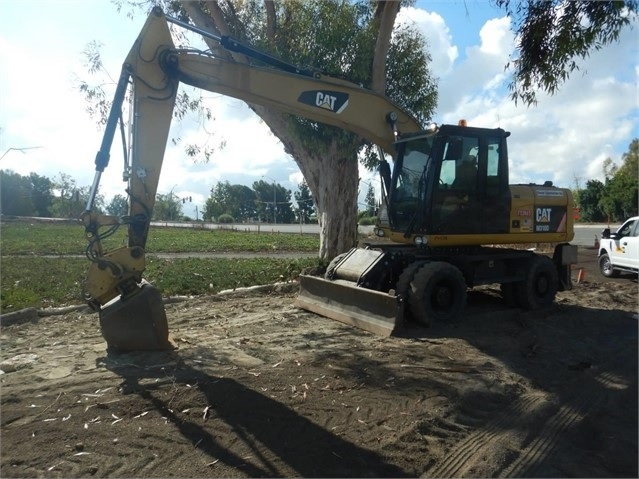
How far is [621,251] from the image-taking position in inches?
587

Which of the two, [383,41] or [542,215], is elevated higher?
[383,41]

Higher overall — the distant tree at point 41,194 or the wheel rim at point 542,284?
the distant tree at point 41,194

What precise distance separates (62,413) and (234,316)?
168 inches

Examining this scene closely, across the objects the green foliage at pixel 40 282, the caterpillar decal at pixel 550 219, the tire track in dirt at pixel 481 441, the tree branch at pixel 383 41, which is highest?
the tree branch at pixel 383 41

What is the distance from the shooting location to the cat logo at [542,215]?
32.0ft

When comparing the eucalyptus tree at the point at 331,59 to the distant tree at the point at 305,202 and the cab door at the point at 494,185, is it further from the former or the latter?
the distant tree at the point at 305,202

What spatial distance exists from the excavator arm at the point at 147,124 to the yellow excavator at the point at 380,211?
0.01 meters

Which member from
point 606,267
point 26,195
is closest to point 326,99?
point 606,267

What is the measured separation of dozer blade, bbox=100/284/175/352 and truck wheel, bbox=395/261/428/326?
3.49 meters

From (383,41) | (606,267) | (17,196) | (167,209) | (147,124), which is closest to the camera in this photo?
(147,124)

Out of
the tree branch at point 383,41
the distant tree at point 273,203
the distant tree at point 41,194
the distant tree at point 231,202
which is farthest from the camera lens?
the distant tree at point 231,202

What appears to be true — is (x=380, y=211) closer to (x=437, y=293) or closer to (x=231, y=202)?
(x=437, y=293)

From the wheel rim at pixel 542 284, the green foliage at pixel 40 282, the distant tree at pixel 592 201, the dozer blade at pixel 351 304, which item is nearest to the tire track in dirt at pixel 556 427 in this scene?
the dozer blade at pixel 351 304

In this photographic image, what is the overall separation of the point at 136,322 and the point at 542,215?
7.04 meters
